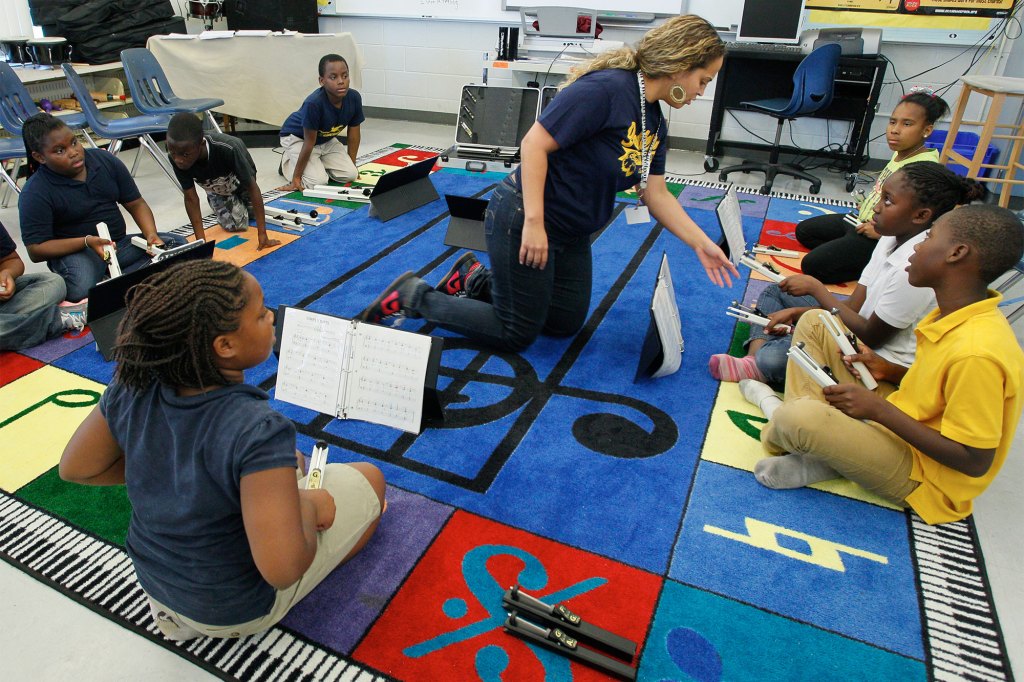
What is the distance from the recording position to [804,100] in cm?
433

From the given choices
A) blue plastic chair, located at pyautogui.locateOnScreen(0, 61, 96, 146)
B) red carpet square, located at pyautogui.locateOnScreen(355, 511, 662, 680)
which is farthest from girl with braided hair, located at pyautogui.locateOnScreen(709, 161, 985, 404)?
blue plastic chair, located at pyautogui.locateOnScreen(0, 61, 96, 146)

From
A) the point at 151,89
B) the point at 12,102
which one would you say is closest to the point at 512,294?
the point at 12,102

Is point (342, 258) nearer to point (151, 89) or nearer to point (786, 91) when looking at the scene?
point (151, 89)

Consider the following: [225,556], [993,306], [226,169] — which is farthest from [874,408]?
[226,169]

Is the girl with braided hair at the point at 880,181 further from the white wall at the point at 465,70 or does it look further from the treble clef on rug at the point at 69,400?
the treble clef on rug at the point at 69,400

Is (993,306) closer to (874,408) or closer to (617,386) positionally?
(874,408)

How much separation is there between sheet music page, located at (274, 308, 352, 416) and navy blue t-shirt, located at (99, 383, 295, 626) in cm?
85

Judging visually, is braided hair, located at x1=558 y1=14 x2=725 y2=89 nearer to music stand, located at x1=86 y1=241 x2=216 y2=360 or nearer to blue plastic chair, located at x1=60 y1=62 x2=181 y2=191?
music stand, located at x1=86 y1=241 x2=216 y2=360

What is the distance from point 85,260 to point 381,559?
1.99m

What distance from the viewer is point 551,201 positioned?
84.7 inches

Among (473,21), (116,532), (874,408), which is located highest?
(473,21)

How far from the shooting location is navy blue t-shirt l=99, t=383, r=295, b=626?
1043 mm

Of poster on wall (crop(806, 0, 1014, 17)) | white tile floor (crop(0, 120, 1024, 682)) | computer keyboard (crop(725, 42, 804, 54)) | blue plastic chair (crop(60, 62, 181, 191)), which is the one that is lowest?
white tile floor (crop(0, 120, 1024, 682))

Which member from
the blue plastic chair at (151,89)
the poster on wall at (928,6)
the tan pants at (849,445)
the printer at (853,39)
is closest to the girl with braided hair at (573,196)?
the tan pants at (849,445)
